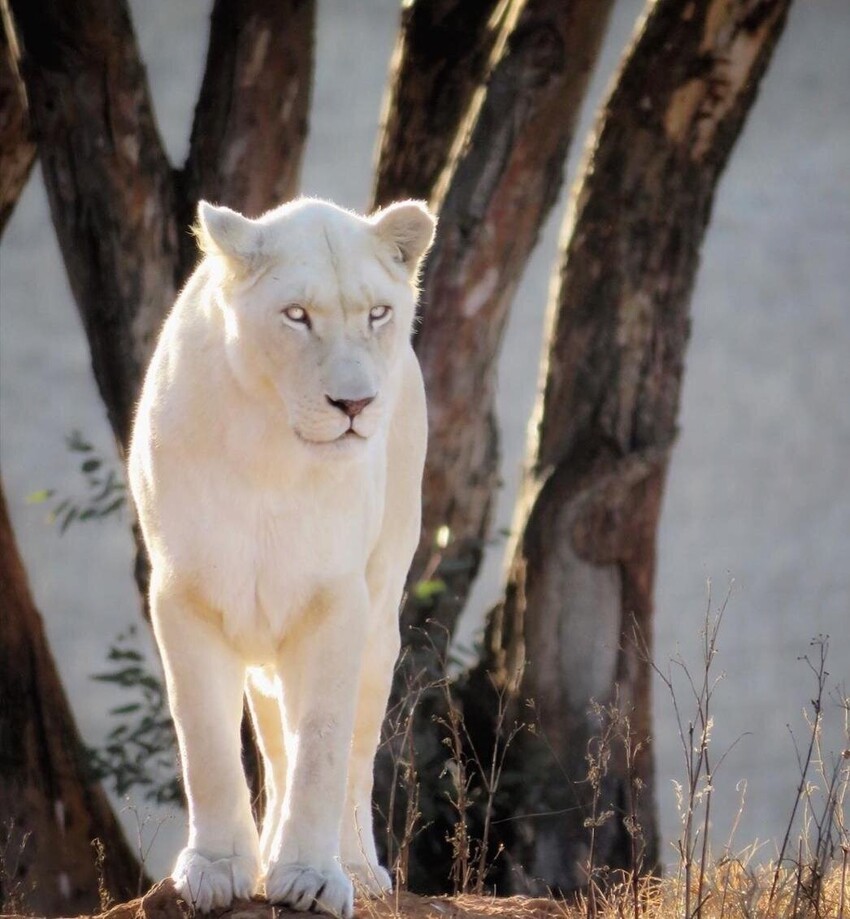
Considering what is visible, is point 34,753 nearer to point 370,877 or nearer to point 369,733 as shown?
point 369,733

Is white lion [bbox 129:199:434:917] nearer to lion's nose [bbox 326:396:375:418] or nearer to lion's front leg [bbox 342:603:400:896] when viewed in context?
lion's nose [bbox 326:396:375:418]

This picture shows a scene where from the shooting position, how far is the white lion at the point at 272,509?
363 cm

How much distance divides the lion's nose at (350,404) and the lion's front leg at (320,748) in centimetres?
45

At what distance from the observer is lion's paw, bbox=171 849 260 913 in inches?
146

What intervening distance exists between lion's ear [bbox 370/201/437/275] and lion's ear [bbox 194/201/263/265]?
0.88 feet

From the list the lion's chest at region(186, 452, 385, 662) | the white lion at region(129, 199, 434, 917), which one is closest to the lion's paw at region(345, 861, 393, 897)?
the white lion at region(129, 199, 434, 917)

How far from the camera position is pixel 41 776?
21.5 feet

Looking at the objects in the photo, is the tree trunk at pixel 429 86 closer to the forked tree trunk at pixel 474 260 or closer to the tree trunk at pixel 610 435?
the forked tree trunk at pixel 474 260

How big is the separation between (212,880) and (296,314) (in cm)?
115

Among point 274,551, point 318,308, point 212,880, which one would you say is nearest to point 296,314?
point 318,308

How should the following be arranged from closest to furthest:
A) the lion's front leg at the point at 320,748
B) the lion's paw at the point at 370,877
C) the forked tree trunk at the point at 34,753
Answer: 1. the lion's front leg at the point at 320,748
2. the lion's paw at the point at 370,877
3. the forked tree trunk at the point at 34,753

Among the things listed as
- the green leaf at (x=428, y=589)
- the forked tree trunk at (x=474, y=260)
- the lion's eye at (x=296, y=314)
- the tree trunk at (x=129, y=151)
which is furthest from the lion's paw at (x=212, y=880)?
the tree trunk at (x=129, y=151)

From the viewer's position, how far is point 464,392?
6695mm

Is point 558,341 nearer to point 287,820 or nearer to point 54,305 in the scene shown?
point 287,820
